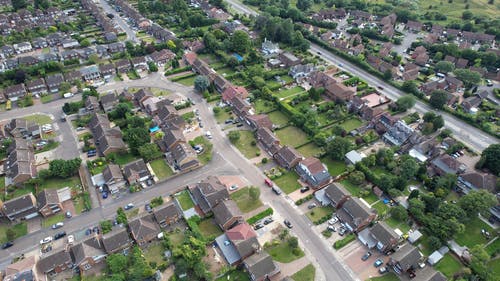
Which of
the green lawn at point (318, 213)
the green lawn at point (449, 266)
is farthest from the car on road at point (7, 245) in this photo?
the green lawn at point (449, 266)

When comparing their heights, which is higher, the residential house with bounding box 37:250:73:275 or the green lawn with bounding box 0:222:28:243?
the residential house with bounding box 37:250:73:275

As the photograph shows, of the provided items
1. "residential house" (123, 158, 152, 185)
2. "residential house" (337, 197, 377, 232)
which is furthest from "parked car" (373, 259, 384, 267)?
"residential house" (123, 158, 152, 185)

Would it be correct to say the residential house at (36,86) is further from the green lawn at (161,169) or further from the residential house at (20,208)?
the green lawn at (161,169)

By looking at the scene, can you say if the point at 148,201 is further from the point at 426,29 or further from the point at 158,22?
the point at 426,29

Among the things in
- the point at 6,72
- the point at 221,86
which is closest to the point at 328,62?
the point at 221,86

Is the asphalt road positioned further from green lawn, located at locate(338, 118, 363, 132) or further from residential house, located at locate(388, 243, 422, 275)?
residential house, located at locate(388, 243, 422, 275)

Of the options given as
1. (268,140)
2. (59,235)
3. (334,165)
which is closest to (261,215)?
(268,140)
